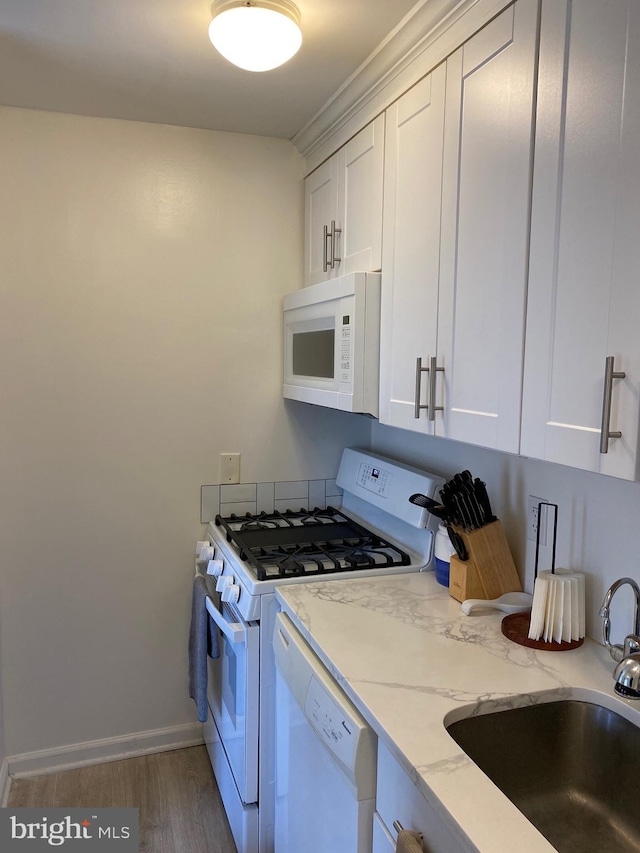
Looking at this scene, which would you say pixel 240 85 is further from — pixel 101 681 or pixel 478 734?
pixel 101 681

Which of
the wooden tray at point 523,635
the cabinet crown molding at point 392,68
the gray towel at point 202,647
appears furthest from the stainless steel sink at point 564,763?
the cabinet crown molding at point 392,68

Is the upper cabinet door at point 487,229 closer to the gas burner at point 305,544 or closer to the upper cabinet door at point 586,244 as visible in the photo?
the upper cabinet door at point 586,244

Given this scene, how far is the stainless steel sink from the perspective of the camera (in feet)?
3.83

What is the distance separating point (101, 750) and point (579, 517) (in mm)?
1954

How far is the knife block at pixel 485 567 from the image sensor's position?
1.66m

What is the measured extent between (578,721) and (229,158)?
6.91 ft

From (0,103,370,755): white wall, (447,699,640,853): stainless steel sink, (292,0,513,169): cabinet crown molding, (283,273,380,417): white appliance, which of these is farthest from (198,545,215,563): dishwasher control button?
(292,0,513,169): cabinet crown molding

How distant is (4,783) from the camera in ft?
7.16

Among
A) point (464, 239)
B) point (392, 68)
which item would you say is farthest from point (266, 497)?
point (392, 68)

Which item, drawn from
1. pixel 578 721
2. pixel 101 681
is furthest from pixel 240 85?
pixel 101 681

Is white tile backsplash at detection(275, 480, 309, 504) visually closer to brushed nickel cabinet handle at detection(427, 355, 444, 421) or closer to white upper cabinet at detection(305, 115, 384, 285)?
white upper cabinet at detection(305, 115, 384, 285)

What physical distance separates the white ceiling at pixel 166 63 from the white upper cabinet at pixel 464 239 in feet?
0.77

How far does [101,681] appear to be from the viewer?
2.37 metres

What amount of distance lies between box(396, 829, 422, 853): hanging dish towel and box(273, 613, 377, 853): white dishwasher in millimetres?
166
